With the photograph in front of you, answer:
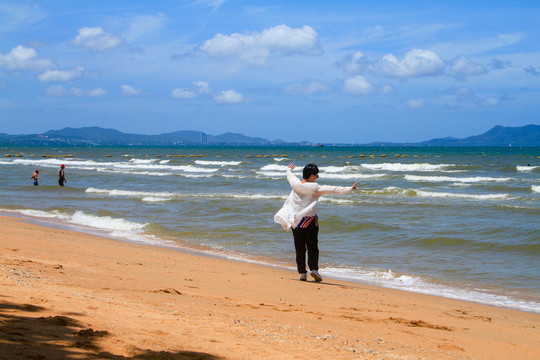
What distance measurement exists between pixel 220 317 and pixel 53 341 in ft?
5.50

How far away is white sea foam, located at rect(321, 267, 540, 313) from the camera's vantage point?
807 cm

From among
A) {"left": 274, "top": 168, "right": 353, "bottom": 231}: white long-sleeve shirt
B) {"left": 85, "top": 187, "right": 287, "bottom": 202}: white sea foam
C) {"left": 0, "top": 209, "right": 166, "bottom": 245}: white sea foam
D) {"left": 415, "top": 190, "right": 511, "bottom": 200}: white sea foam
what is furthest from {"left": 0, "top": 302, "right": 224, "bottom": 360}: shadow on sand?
{"left": 415, "top": 190, "right": 511, "bottom": 200}: white sea foam

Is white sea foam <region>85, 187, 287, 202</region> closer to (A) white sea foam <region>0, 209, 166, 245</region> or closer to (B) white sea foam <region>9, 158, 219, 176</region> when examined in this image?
(A) white sea foam <region>0, 209, 166, 245</region>

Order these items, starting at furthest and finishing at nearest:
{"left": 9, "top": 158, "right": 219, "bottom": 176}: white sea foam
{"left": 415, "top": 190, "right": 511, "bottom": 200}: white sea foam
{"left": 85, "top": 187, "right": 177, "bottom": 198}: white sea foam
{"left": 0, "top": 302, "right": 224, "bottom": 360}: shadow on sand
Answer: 1. {"left": 9, "top": 158, "right": 219, "bottom": 176}: white sea foam
2. {"left": 85, "top": 187, "right": 177, "bottom": 198}: white sea foam
3. {"left": 415, "top": 190, "right": 511, "bottom": 200}: white sea foam
4. {"left": 0, "top": 302, "right": 224, "bottom": 360}: shadow on sand

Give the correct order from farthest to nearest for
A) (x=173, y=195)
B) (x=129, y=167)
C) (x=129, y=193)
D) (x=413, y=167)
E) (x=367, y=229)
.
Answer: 1. (x=129, y=167)
2. (x=413, y=167)
3. (x=129, y=193)
4. (x=173, y=195)
5. (x=367, y=229)

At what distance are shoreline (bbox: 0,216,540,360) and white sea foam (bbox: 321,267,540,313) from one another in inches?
20.6

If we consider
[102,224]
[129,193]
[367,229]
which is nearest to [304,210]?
[367,229]

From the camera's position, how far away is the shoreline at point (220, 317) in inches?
159

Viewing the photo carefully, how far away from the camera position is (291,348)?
4250 millimetres

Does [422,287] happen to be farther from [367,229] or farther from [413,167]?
[413,167]

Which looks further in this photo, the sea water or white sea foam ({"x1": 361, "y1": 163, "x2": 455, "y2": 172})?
white sea foam ({"x1": 361, "y1": 163, "x2": 455, "y2": 172})

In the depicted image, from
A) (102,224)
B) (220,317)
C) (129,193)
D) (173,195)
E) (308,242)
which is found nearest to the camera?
(220,317)

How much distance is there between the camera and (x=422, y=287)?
8.99m

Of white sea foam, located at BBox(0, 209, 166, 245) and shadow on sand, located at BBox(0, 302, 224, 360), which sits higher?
shadow on sand, located at BBox(0, 302, 224, 360)
